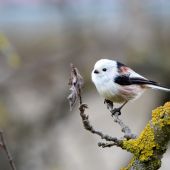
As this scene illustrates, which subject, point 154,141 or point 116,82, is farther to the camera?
point 116,82

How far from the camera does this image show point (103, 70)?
3.76 meters

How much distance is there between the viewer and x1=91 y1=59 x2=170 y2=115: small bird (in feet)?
12.2

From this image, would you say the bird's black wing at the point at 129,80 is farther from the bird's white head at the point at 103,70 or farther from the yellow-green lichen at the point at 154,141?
the yellow-green lichen at the point at 154,141

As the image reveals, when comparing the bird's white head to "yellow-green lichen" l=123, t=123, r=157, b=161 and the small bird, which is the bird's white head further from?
"yellow-green lichen" l=123, t=123, r=157, b=161

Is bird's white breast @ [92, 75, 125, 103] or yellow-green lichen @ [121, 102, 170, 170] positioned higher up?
bird's white breast @ [92, 75, 125, 103]

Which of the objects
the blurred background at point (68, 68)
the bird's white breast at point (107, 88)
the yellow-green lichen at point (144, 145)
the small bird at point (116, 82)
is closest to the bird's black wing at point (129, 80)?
the small bird at point (116, 82)

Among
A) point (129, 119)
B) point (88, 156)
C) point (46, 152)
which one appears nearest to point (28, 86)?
point (88, 156)

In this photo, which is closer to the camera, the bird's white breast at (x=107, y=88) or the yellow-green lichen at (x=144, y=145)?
the yellow-green lichen at (x=144, y=145)

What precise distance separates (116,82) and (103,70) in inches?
15.2

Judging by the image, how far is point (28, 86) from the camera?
9.12 meters

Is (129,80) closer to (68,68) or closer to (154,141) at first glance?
(154,141)

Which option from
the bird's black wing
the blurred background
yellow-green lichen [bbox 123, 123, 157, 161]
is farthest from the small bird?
the blurred background

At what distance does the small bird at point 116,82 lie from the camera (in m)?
3.73

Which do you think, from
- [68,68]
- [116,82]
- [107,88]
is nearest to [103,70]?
[107,88]
